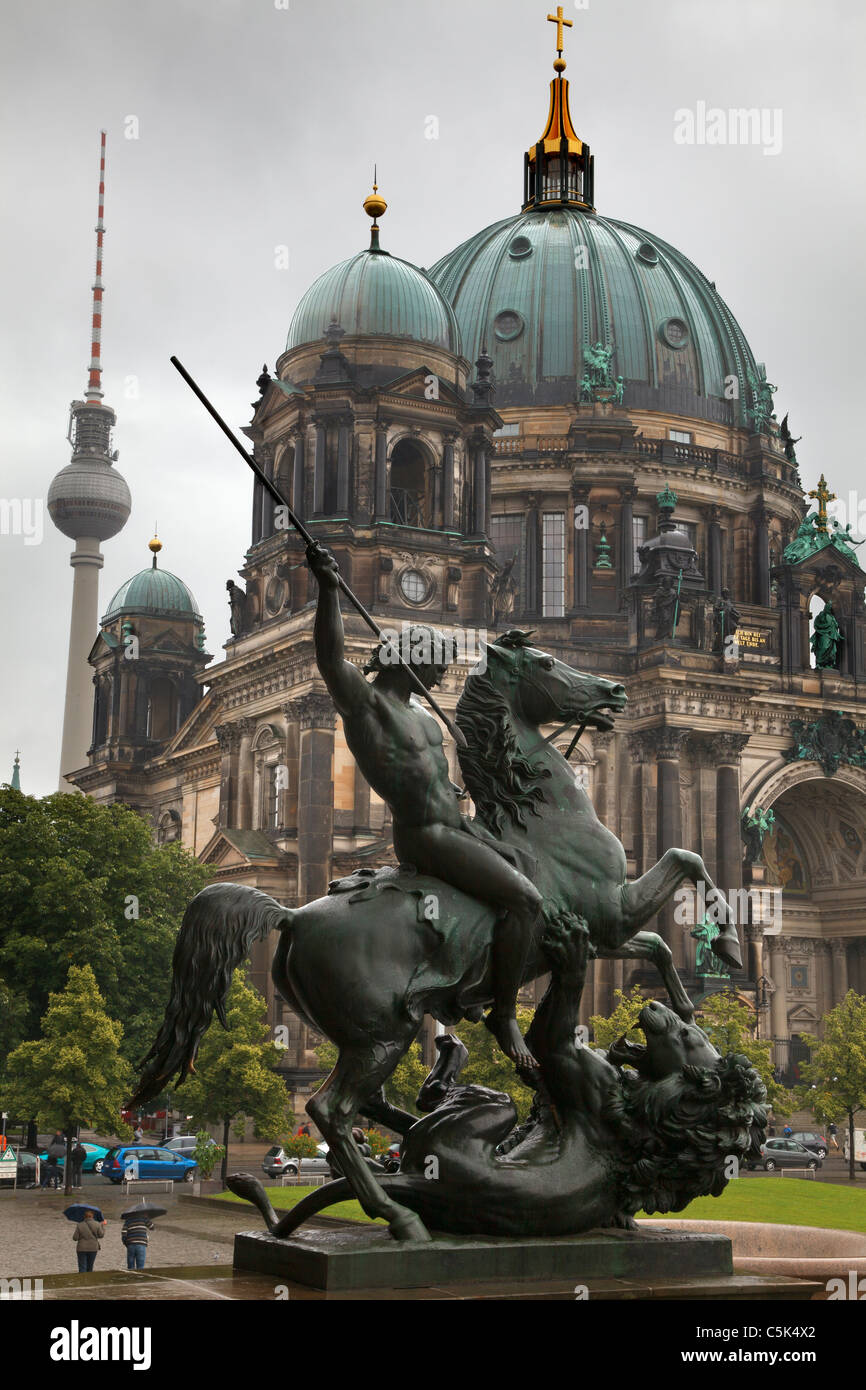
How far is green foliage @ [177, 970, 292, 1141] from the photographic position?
40344mm

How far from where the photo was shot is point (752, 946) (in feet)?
221

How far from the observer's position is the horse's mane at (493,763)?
1089 centimetres

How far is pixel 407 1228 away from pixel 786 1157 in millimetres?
45311

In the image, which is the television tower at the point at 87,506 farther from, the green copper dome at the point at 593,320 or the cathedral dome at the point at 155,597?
the green copper dome at the point at 593,320

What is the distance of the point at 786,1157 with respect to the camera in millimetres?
52344

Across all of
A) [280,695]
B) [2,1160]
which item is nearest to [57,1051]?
[2,1160]

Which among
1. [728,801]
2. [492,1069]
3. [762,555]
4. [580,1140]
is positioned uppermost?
[762,555]

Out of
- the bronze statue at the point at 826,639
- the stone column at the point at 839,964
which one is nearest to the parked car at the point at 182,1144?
the stone column at the point at 839,964

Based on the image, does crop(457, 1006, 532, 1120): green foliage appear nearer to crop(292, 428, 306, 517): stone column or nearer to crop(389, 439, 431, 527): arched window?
crop(389, 439, 431, 527): arched window

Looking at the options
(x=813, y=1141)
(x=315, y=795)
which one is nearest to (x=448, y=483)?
(x=315, y=795)

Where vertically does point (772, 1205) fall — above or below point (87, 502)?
below

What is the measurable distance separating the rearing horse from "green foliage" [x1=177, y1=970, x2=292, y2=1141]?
30.2 meters

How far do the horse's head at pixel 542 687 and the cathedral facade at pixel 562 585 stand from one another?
1540 inches

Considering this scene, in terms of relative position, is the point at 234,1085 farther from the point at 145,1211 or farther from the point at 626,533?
the point at 626,533
